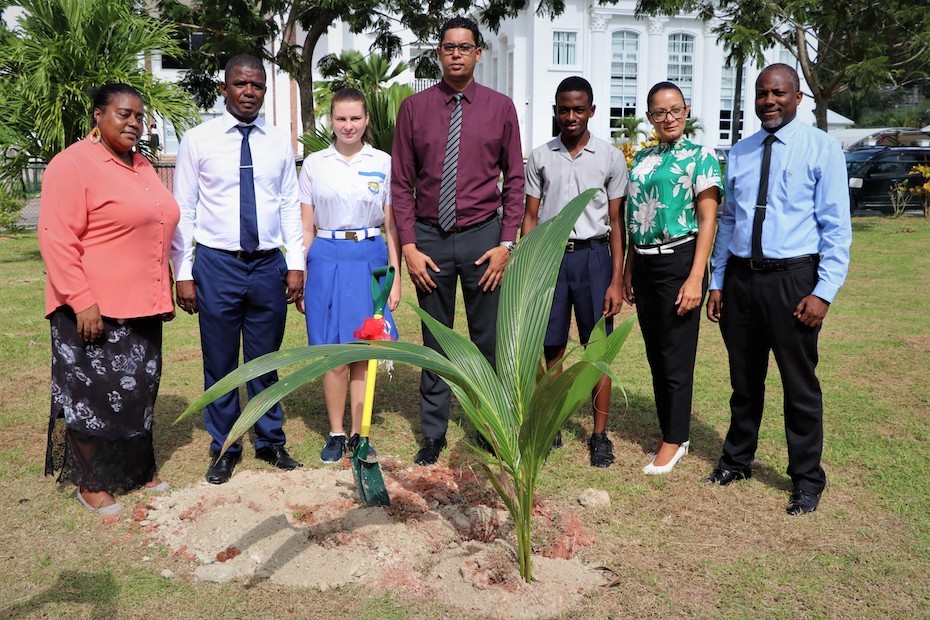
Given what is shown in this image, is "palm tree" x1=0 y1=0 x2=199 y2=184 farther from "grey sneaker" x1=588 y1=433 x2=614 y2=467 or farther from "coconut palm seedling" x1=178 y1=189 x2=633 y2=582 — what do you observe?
"coconut palm seedling" x1=178 y1=189 x2=633 y2=582

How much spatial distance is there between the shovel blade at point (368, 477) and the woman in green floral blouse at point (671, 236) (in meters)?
1.53

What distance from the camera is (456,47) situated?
4.14 m

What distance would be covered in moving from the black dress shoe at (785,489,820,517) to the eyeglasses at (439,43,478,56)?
8.85 ft

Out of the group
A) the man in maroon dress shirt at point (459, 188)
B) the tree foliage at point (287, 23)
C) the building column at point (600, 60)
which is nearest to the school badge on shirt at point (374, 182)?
the man in maroon dress shirt at point (459, 188)

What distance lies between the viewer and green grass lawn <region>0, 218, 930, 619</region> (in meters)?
3.20

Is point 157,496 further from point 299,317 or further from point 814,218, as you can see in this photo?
point 299,317

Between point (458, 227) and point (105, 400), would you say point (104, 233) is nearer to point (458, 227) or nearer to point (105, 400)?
point (105, 400)

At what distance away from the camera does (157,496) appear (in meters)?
4.16

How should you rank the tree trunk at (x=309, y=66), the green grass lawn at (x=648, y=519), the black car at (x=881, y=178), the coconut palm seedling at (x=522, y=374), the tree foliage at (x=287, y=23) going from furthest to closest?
1. the black car at (x=881, y=178)
2. the tree trunk at (x=309, y=66)
3. the tree foliage at (x=287, y=23)
4. the green grass lawn at (x=648, y=519)
5. the coconut palm seedling at (x=522, y=374)

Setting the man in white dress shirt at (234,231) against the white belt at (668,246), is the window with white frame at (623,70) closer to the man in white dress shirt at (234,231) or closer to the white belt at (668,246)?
the white belt at (668,246)

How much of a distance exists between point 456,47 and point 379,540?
7.86 ft

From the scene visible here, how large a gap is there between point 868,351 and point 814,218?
3.88m

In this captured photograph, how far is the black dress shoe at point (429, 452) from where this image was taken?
4.58 metres

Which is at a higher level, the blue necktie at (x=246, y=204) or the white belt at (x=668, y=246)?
the blue necktie at (x=246, y=204)
